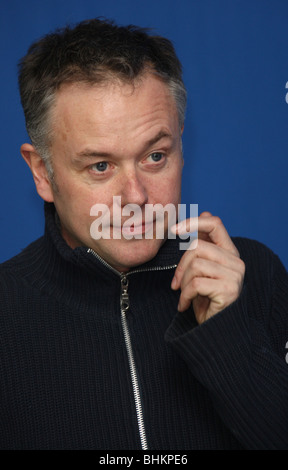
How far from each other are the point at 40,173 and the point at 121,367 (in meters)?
0.58

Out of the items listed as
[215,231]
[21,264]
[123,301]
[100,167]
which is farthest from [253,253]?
[21,264]

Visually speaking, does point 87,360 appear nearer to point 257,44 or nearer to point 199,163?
point 199,163

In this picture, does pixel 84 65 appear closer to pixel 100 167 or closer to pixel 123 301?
pixel 100 167

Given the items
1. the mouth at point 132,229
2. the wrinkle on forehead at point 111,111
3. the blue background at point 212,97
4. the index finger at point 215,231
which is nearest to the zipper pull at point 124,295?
the mouth at point 132,229

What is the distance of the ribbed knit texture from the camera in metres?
1.33

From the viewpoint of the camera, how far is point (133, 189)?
144 cm

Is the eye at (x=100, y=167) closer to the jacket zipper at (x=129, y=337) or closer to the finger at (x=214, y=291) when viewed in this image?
the jacket zipper at (x=129, y=337)

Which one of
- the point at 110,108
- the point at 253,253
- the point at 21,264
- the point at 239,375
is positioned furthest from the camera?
the point at 253,253

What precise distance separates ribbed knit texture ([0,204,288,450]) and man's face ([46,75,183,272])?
7 cm

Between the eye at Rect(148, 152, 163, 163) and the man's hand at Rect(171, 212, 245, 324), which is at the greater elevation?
the eye at Rect(148, 152, 163, 163)

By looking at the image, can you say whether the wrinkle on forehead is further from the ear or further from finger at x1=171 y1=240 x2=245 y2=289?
finger at x1=171 y1=240 x2=245 y2=289

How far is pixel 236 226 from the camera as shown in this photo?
7.19ft

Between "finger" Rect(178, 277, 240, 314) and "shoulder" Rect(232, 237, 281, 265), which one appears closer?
"finger" Rect(178, 277, 240, 314)

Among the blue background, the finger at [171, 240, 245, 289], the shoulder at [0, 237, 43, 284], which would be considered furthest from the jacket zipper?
the blue background
